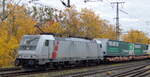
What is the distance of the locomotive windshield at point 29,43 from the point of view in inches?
939

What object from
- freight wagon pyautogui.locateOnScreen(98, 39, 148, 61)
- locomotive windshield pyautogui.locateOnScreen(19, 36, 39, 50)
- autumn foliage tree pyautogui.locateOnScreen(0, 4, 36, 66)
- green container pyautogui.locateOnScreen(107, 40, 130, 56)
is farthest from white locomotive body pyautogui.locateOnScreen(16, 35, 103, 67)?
autumn foliage tree pyautogui.locateOnScreen(0, 4, 36, 66)

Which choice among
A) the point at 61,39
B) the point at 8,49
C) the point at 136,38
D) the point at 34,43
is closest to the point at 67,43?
the point at 61,39

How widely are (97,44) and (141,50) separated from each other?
19488mm

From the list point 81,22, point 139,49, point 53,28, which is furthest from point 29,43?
point 81,22

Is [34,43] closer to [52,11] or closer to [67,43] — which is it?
[67,43]

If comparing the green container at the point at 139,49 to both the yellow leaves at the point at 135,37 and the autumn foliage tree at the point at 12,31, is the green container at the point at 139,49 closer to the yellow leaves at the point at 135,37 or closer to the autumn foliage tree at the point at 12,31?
the autumn foliage tree at the point at 12,31

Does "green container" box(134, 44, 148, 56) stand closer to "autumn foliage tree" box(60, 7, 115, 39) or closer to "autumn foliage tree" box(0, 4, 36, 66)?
"autumn foliage tree" box(60, 7, 115, 39)

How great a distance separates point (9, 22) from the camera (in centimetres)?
4338

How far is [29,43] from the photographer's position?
24156mm

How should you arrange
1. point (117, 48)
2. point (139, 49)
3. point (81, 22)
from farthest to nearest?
point (81, 22) → point (139, 49) → point (117, 48)

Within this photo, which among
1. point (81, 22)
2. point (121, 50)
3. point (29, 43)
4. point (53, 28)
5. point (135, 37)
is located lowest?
point (135, 37)

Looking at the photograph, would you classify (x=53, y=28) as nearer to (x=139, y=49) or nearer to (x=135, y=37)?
(x=139, y=49)

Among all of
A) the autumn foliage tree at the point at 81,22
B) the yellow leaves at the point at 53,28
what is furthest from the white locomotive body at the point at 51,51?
the autumn foliage tree at the point at 81,22

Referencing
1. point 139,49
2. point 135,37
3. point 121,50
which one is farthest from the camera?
point 135,37
